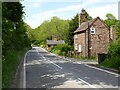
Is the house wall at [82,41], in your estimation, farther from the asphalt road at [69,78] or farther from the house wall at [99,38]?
the asphalt road at [69,78]

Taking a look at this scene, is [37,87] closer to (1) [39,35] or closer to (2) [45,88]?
(2) [45,88]

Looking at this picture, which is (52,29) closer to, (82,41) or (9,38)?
(82,41)

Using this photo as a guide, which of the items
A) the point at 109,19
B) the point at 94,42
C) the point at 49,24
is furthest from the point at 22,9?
the point at 49,24

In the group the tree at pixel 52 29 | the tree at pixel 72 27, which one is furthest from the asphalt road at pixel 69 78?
the tree at pixel 52 29

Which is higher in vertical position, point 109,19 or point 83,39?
point 109,19

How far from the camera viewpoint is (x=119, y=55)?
30672mm

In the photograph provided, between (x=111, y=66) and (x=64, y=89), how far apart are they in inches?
593

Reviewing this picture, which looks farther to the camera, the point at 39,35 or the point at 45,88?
the point at 39,35

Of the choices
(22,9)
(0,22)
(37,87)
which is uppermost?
(22,9)

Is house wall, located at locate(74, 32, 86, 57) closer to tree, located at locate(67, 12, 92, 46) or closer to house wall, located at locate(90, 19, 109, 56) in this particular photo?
house wall, located at locate(90, 19, 109, 56)

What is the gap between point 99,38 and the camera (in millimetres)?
60438

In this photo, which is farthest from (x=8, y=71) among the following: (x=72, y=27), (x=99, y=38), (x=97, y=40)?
(x=72, y=27)

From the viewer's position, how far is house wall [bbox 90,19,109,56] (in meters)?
59.7

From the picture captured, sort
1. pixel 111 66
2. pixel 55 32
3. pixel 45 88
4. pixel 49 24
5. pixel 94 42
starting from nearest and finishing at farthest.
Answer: pixel 45 88 < pixel 111 66 < pixel 94 42 < pixel 55 32 < pixel 49 24
